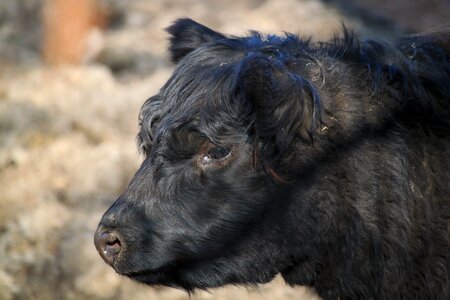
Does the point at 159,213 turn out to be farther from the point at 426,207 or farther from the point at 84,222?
the point at 84,222

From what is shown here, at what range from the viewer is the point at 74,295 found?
6.92 m

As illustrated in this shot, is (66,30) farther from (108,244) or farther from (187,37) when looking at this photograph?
(108,244)

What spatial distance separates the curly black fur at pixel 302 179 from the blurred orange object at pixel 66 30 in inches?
223

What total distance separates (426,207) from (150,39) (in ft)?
20.4

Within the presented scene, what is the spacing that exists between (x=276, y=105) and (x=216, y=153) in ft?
1.26

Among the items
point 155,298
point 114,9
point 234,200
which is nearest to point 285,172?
point 234,200

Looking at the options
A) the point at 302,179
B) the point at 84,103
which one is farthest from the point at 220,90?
the point at 84,103

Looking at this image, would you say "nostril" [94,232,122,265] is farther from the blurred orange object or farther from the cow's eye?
the blurred orange object

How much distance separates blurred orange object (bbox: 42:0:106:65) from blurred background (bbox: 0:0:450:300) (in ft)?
0.04

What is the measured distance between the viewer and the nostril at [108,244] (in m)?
4.39

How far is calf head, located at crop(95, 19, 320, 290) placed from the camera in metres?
4.19

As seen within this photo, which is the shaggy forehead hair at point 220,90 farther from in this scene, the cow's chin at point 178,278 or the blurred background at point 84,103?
the blurred background at point 84,103

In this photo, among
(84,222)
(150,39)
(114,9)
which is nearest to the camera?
(84,222)

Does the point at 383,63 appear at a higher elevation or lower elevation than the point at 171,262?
higher
